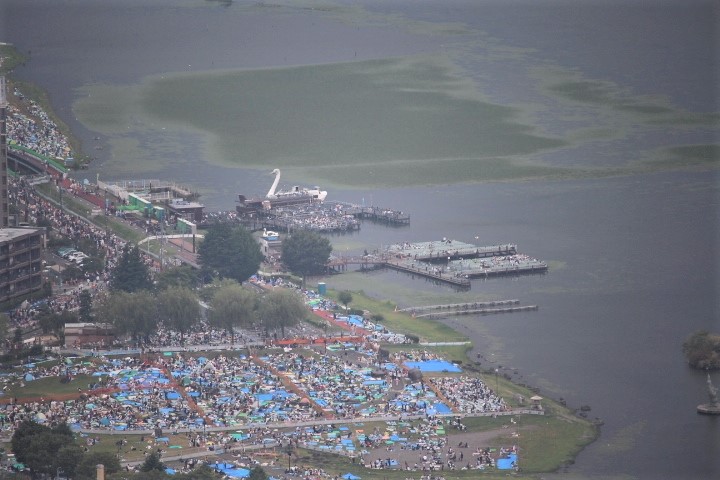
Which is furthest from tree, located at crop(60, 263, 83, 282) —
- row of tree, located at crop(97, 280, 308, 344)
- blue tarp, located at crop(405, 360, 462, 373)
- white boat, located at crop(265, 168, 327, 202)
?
white boat, located at crop(265, 168, 327, 202)

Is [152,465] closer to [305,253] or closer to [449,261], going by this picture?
[305,253]

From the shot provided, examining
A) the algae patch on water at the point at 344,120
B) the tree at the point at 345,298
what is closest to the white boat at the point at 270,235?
the tree at the point at 345,298

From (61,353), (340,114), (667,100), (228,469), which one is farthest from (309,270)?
(667,100)

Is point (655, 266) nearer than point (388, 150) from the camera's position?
Yes

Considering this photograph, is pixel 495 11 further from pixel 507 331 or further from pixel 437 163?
pixel 507 331

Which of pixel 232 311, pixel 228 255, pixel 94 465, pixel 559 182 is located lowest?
pixel 559 182

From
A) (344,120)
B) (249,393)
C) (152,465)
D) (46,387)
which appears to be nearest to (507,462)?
(249,393)
